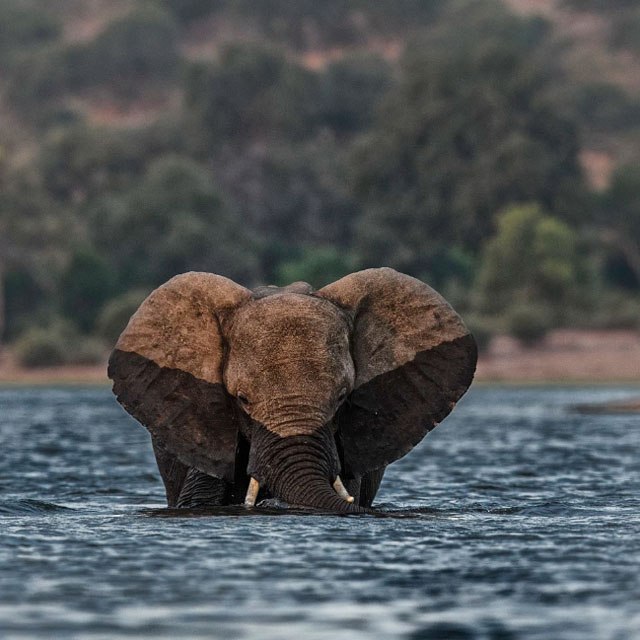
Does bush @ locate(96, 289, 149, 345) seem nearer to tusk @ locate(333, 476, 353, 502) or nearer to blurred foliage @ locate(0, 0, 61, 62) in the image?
tusk @ locate(333, 476, 353, 502)

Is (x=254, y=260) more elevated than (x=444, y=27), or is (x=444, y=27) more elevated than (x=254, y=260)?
(x=444, y=27)

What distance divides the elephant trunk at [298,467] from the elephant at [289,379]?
0.01 m

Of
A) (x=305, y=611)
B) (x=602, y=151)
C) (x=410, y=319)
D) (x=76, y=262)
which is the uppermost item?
(x=602, y=151)

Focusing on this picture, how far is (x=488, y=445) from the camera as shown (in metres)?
34.4

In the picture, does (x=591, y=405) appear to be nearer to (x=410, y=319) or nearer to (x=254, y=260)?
(x=410, y=319)

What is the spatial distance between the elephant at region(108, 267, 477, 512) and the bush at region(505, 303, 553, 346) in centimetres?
5640

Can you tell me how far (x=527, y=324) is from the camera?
73688 mm

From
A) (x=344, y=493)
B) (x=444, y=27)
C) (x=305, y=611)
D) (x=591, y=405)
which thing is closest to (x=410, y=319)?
(x=344, y=493)

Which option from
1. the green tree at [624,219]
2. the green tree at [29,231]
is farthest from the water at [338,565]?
the green tree at [624,219]

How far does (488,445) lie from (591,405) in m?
15.8

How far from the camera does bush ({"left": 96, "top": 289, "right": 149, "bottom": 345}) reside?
81.9m

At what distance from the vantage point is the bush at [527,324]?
7362 cm

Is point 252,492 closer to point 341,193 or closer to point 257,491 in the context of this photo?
point 257,491

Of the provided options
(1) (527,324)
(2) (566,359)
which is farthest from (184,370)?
(2) (566,359)
